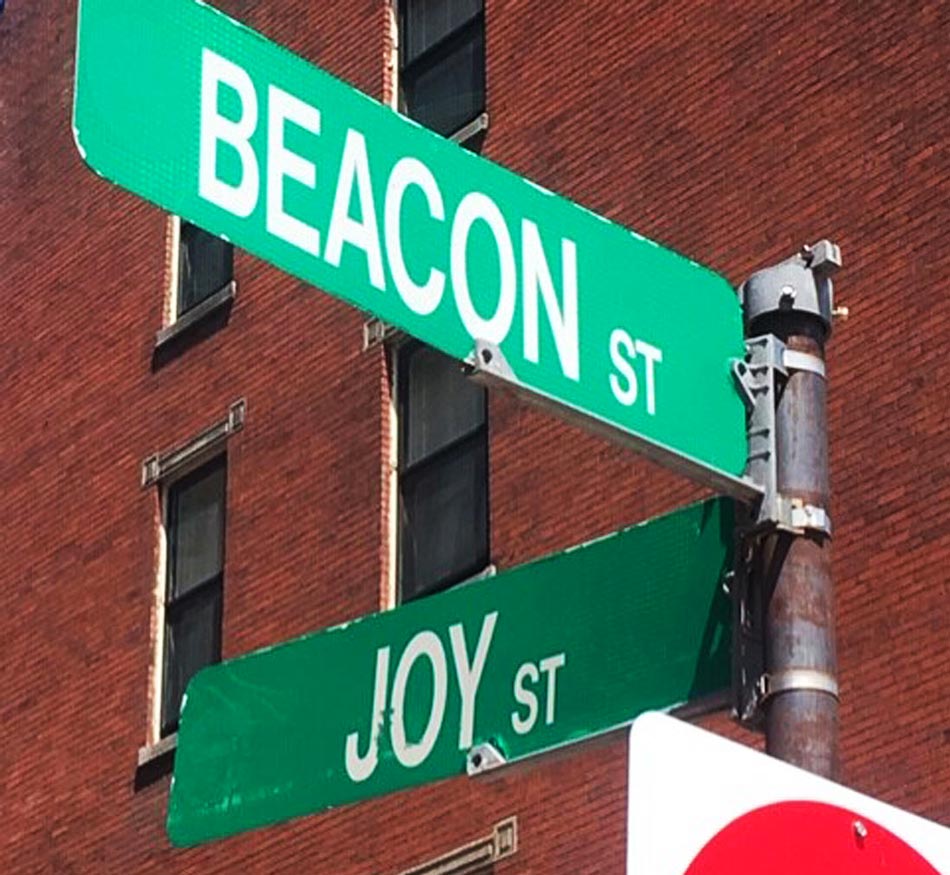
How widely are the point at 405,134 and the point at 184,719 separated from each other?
1.65m

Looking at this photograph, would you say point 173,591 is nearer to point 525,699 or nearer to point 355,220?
point 525,699

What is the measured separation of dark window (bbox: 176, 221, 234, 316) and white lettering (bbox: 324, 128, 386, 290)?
498 inches

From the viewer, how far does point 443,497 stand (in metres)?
15.9

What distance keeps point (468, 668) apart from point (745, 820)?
167 cm

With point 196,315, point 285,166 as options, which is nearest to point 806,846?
point 285,166

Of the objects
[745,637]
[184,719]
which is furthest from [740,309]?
[184,719]

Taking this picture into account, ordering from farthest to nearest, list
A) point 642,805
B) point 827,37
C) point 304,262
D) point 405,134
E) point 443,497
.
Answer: point 443,497, point 827,37, point 405,134, point 304,262, point 642,805

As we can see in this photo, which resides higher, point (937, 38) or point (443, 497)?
point (937, 38)

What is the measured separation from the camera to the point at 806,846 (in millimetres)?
4438

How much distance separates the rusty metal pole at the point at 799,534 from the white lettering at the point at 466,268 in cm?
63

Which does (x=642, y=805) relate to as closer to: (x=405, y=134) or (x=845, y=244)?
(x=405, y=134)

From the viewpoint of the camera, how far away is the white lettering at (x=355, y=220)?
17.5 feet

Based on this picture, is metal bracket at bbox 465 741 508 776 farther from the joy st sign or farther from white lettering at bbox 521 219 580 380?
white lettering at bbox 521 219 580 380

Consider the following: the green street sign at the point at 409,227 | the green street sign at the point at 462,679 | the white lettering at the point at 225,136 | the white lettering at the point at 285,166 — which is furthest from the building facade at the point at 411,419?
the white lettering at the point at 225,136
